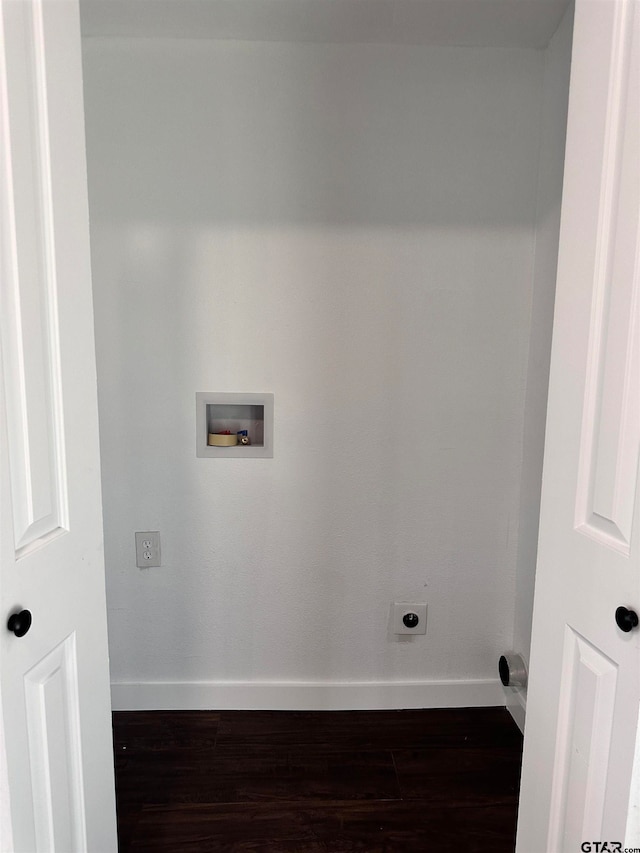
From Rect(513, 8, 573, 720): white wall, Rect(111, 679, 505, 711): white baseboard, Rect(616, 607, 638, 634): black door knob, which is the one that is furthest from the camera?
Rect(111, 679, 505, 711): white baseboard

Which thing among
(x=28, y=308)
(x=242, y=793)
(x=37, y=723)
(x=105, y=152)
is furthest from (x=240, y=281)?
(x=242, y=793)

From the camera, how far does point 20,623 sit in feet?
2.58

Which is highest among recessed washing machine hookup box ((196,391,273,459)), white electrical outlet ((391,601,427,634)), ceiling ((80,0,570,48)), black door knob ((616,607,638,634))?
ceiling ((80,0,570,48))

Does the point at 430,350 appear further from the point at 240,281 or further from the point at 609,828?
the point at 609,828

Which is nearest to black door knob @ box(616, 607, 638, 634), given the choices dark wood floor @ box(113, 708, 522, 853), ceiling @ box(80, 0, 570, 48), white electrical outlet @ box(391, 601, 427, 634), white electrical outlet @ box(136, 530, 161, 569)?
dark wood floor @ box(113, 708, 522, 853)

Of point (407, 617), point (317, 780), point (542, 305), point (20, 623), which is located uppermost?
point (542, 305)

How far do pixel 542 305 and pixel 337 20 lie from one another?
1.07 m

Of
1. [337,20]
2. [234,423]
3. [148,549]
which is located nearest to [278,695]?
[148,549]

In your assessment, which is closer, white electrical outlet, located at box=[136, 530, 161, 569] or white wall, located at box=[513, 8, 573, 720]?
white wall, located at box=[513, 8, 573, 720]

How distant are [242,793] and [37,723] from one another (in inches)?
37.2

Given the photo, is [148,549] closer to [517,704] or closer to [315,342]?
[315,342]

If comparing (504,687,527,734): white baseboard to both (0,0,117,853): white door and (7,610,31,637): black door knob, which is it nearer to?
(0,0,117,853): white door

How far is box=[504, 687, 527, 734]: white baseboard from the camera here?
1.85m

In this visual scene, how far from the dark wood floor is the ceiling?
228 cm
